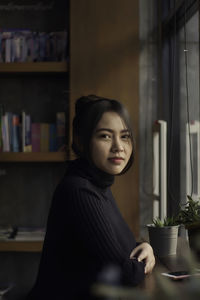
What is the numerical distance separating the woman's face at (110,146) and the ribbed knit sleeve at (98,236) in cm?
11

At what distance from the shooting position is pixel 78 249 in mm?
1281

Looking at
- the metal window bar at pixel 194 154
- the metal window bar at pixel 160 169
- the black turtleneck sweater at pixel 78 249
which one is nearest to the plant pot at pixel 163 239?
the black turtleneck sweater at pixel 78 249

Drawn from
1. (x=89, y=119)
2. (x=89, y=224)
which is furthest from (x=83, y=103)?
(x=89, y=224)

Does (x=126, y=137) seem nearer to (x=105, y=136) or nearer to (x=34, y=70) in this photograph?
(x=105, y=136)

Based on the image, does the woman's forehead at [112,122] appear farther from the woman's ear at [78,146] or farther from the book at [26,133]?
the book at [26,133]

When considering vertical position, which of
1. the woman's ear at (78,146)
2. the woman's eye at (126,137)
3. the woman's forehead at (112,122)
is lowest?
the woman's ear at (78,146)

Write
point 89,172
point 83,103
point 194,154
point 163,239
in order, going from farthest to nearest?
1. point 194,154
2. point 163,239
3. point 83,103
4. point 89,172

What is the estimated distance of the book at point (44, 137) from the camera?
10.2 feet

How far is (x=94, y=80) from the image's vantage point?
9.84ft

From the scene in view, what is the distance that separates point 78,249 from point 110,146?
0.31 metres

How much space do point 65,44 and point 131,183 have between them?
103 centimetres

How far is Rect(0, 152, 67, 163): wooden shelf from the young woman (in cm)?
156

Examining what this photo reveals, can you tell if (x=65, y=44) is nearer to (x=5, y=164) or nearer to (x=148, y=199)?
(x=5, y=164)

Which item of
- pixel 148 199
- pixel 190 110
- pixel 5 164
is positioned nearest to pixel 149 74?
pixel 190 110
